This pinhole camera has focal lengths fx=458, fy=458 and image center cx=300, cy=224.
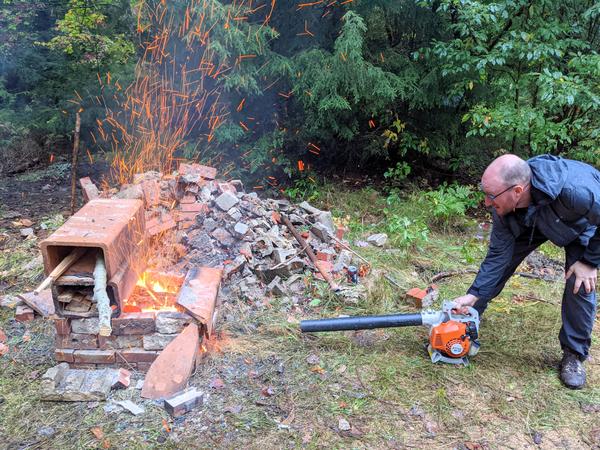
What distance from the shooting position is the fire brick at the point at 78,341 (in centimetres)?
325

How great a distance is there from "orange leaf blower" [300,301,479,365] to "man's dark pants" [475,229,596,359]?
1.38 ft

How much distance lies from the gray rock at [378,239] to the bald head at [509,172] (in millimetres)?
2658

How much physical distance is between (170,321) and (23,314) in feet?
5.14

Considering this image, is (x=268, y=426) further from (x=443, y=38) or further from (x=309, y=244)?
(x=443, y=38)

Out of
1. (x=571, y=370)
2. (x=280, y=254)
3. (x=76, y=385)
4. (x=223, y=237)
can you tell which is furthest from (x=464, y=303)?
(x=76, y=385)

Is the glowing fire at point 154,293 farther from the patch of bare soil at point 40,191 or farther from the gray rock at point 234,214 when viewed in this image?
the patch of bare soil at point 40,191

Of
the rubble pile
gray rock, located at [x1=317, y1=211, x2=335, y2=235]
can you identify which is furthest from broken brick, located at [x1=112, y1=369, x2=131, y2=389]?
gray rock, located at [x1=317, y1=211, x2=335, y2=235]

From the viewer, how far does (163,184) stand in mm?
5168

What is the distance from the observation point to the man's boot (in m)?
3.25

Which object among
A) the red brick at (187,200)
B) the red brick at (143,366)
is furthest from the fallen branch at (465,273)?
the red brick at (143,366)

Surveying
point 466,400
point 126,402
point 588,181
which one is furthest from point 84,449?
point 588,181

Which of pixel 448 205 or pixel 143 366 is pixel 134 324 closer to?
pixel 143 366

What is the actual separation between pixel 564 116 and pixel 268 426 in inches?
251

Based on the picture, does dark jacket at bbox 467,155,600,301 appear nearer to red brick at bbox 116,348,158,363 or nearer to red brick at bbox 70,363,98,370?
red brick at bbox 116,348,158,363
